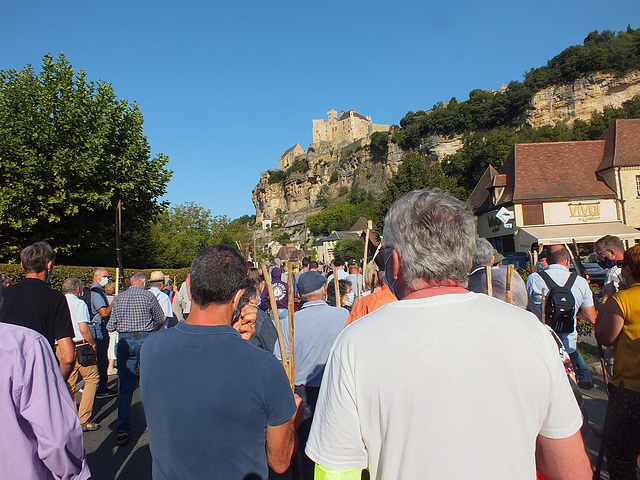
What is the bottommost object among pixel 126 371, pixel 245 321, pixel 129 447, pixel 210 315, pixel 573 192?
pixel 129 447

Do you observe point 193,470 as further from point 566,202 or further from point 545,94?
point 545,94

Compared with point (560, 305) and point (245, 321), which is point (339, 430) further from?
point (560, 305)

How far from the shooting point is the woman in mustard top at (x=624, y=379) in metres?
2.98

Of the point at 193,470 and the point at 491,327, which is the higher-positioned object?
the point at 491,327

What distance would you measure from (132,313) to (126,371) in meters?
0.71

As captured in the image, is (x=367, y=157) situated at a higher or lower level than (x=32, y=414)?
higher

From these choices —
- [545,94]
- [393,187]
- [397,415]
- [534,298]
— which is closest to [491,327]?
[397,415]

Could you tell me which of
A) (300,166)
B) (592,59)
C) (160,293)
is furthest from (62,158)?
(300,166)

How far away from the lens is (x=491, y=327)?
1.46 m

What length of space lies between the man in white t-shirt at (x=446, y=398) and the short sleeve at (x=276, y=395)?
0.46 m

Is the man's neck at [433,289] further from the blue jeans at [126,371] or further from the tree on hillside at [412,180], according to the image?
the tree on hillside at [412,180]

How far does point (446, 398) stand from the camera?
4.65 feet

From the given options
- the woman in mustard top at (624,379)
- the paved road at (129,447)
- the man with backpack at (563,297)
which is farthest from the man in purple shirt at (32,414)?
the man with backpack at (563,297)

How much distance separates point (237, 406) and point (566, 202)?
34.1 m
